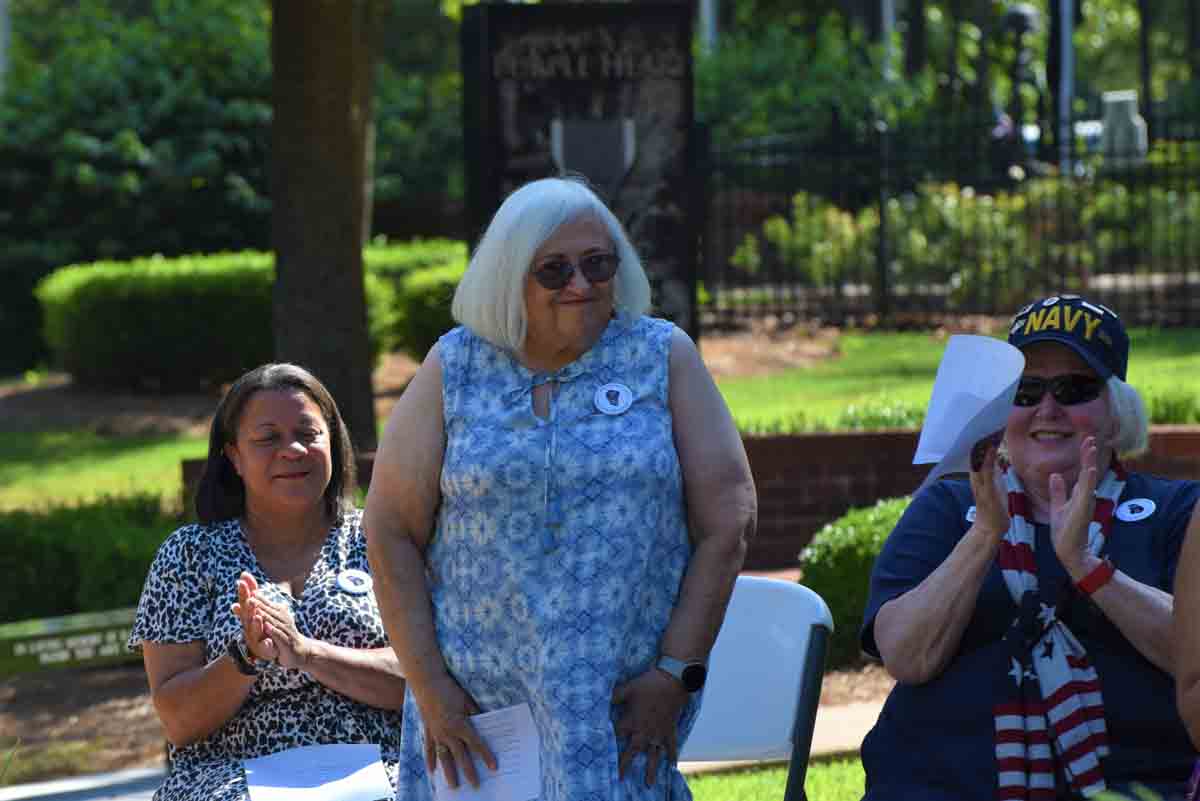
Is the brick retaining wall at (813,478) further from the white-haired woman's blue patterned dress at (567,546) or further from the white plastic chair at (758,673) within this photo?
the white-haired woman's blue patterned dress at (567,546)

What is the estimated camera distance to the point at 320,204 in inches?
409

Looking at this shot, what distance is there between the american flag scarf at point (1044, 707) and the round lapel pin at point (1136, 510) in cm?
5

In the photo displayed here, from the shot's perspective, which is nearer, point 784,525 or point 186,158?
point 784,525

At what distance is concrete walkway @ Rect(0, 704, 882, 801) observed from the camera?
636cm

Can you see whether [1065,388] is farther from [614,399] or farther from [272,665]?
[272,665]

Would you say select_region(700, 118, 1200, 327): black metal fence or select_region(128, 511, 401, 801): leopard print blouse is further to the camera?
select_region(700, 118, 1200, 327): black metal fence

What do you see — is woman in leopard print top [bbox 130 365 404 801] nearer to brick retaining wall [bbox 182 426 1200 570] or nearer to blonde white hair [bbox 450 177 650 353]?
blonde white hair [bbox 450 177 650 353]

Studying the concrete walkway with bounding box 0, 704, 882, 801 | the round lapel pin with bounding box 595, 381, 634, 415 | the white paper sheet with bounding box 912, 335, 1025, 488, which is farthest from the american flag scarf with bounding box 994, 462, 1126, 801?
the concrete walkway with bounding box 0, 704, 882, 801

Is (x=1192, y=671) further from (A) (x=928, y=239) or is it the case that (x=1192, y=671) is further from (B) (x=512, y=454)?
(A) (x=928, y=239)

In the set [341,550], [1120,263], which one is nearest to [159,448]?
[1120,263]

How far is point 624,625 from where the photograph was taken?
3732 millimetres

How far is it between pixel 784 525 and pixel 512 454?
588 cm

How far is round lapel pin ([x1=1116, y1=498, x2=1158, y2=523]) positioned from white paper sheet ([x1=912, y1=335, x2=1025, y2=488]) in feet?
1.09

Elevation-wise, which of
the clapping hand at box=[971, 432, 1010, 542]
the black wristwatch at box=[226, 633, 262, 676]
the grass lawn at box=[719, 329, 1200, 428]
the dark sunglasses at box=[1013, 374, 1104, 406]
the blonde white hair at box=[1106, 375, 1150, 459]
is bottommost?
the grass lawn at box=[719, 329, 1200, 428]
